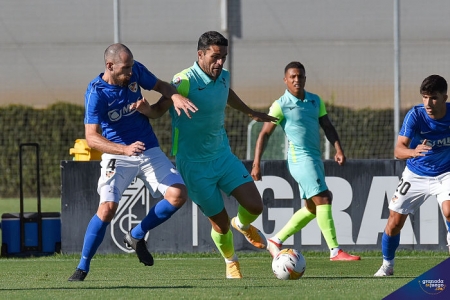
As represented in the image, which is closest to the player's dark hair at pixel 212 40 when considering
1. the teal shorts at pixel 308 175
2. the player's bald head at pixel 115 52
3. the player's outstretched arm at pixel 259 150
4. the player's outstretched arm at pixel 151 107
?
the player's outstretched arm at pixel 151 107

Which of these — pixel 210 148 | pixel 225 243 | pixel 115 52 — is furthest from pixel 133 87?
pixel 225 243

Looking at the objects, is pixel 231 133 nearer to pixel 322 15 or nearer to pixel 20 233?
pixel 322 15

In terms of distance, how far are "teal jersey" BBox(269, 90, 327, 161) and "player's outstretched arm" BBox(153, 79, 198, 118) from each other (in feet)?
9.54

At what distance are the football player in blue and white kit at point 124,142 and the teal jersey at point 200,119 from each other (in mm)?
245

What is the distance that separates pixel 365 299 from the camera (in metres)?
7.42

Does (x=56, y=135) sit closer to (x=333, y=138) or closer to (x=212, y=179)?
(x=333, y=138)

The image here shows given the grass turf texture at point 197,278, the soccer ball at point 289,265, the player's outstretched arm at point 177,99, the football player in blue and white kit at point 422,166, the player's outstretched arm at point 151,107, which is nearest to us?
the grass turf texture at point 197,278

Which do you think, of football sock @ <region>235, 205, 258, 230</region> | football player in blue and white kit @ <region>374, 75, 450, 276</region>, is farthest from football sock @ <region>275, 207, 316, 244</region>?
football player in blue and white kit @ <region>374, 75, 450, 276</region>

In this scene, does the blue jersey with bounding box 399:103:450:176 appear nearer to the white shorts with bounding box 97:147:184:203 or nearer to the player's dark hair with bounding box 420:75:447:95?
the player's dark hair with bounding box 420:75:447:95

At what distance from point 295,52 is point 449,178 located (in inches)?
343

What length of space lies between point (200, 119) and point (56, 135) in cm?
1166

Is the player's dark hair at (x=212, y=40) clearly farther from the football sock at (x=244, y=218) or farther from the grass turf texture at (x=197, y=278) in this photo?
the grass turf texture at (x=197, y=278)

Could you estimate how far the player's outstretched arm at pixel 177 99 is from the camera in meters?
8.73

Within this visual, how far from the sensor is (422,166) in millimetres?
9812
